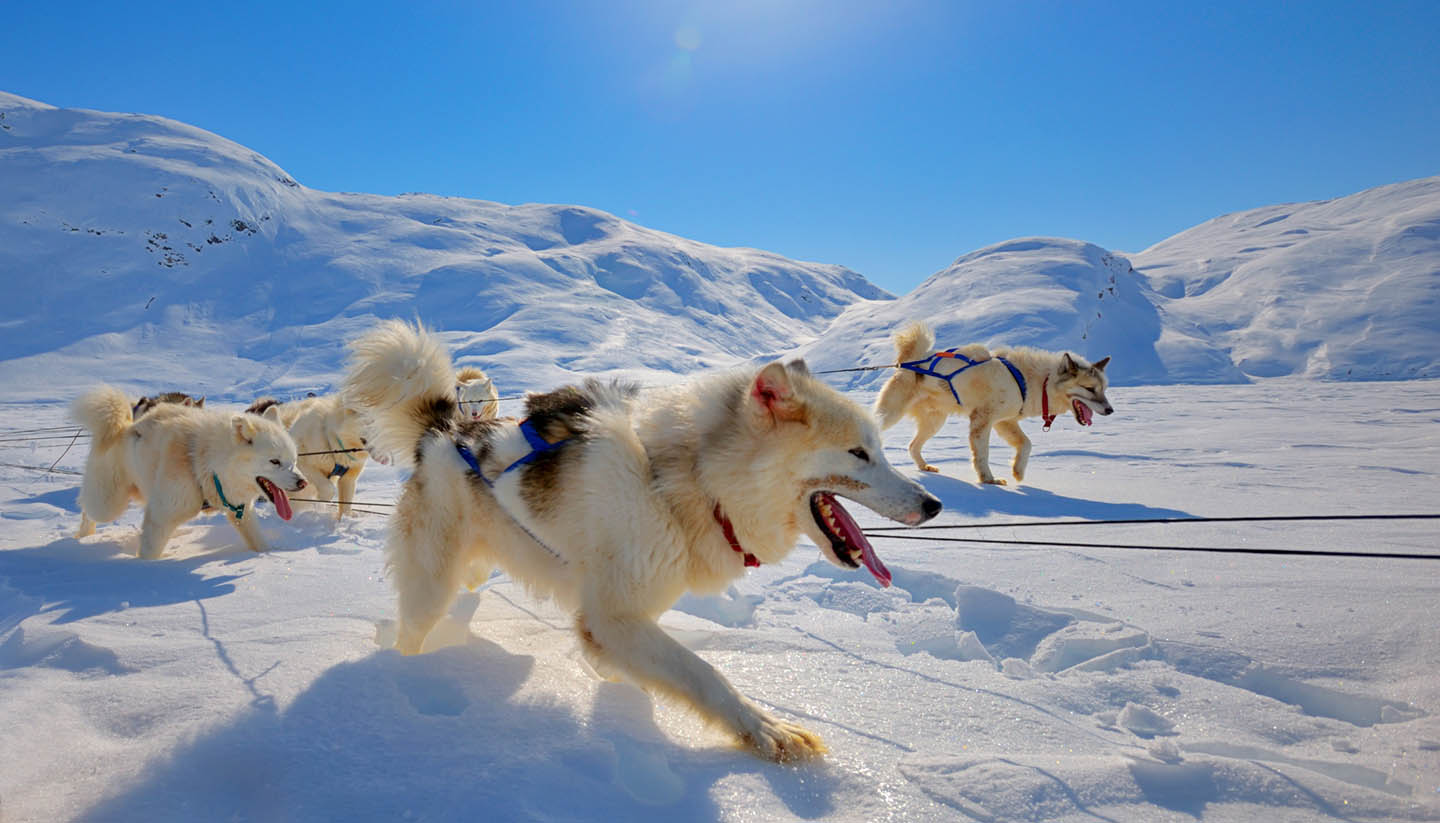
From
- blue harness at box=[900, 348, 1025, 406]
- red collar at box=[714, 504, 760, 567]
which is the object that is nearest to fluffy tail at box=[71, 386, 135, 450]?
red collar at box=[714, 504, 760, 567]

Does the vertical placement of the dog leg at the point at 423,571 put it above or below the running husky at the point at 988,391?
below

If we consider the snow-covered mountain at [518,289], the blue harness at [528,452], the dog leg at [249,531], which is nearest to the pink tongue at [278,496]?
the dog leg at [249,531]

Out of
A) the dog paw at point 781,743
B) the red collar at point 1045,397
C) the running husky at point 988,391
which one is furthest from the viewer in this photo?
the red collar at point 1045,397

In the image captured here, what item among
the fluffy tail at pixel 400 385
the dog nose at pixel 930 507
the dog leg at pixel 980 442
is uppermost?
the dog leg at pixel 980 442

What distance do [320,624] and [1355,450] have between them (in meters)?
11.6

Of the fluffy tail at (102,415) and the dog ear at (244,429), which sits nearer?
the dog ear at (244,429)

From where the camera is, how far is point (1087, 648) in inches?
126

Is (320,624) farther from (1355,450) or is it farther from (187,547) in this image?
(1355,450)

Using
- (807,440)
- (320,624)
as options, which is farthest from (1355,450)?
(320,624)

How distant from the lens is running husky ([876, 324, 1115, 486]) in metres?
8.02

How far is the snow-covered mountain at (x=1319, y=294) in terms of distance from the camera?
22.7 m

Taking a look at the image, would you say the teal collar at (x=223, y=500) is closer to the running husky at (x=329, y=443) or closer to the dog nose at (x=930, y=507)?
the running husky at (x=329, y=443)

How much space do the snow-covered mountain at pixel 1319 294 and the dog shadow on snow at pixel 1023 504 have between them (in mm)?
20034

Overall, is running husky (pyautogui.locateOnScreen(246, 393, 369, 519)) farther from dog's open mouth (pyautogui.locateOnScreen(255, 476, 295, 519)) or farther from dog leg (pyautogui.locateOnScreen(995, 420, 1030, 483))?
dog leg (pyautogui.locateOnScreen(995, 420, 1030, 483))
